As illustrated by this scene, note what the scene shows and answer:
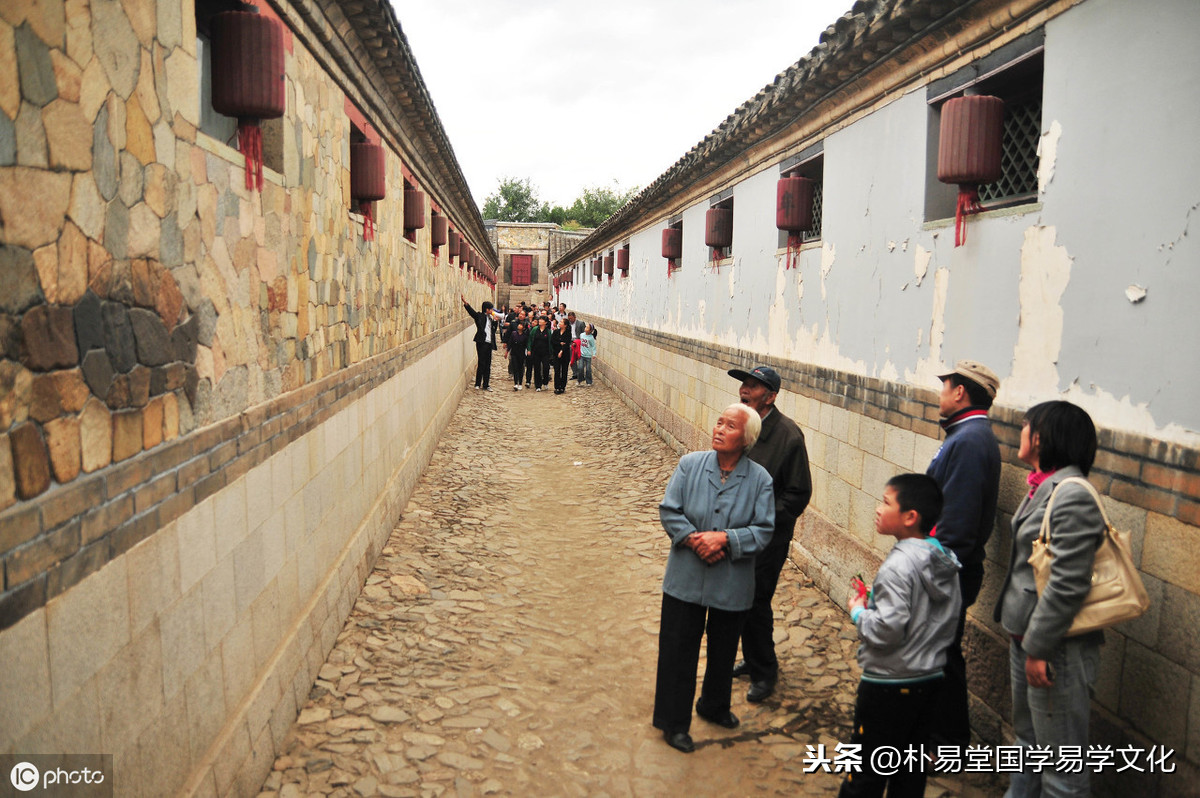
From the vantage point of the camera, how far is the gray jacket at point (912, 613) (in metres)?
3.20

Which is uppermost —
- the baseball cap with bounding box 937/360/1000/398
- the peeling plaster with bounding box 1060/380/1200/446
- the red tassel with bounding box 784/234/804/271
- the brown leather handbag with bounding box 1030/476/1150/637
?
the red tassel with bounding box 784/234/804/271

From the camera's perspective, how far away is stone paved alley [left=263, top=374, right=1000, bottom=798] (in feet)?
13.4

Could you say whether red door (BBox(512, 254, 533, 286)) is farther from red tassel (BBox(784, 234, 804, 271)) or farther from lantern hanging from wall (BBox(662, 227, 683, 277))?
red tassel (BBox(784, 234, 804, 271))

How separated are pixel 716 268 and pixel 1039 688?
8391 millimetres

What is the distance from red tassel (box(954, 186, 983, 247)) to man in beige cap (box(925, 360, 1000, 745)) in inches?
51.2

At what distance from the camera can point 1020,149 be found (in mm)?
4828

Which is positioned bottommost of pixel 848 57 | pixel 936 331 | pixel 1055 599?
pixel 1055 599

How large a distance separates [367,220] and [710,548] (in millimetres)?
4719

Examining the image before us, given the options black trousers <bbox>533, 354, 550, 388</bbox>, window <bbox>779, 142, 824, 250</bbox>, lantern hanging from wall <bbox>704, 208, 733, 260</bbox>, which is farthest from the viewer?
black trousers <bbox>533, 354, 550, 388</bbox>

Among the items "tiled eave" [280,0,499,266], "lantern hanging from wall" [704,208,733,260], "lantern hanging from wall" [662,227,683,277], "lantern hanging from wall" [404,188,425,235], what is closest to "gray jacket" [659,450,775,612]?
"tiled eave" [280,0,499,266]

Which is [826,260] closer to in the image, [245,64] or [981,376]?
[981,376]

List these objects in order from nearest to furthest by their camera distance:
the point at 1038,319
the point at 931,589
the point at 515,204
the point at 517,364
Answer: the point at 931,589, the point at 1038,319, the point at 517,364, the point at 515,204

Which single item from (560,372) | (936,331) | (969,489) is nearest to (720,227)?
(936,331)

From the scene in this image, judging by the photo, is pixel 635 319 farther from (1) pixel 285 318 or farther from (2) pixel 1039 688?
(2) pixel 1039 688
